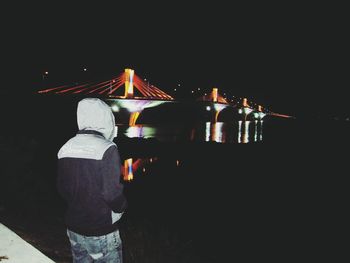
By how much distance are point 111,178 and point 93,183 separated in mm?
130

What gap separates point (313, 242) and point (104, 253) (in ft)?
28.7

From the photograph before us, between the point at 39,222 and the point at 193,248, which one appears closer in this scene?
the point at 39,222

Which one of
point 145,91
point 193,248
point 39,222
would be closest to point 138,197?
point 193,248

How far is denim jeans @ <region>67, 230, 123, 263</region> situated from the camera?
6.99 ft

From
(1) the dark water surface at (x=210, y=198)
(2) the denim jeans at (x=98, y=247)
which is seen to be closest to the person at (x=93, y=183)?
(2) the denim jeans at (x=98, y=247)

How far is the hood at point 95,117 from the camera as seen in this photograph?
6.91ft

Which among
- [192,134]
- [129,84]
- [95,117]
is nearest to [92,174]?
[95,117]

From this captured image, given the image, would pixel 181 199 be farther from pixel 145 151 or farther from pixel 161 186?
pixel 145 151

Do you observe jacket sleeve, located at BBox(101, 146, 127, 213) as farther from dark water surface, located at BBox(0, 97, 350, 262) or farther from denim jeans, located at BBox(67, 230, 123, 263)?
dark water surface, located at BBox(0, 97, 350, 262)

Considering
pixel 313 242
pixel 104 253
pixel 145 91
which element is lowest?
pixel 313 242

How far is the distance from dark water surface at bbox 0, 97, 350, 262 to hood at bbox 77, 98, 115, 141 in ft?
9.31

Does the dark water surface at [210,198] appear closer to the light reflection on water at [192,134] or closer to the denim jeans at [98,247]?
the denim jeans at [98,247]

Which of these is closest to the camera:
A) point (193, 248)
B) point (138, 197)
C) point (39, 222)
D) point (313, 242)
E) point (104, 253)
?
point (104, 253)

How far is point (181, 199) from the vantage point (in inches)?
491
